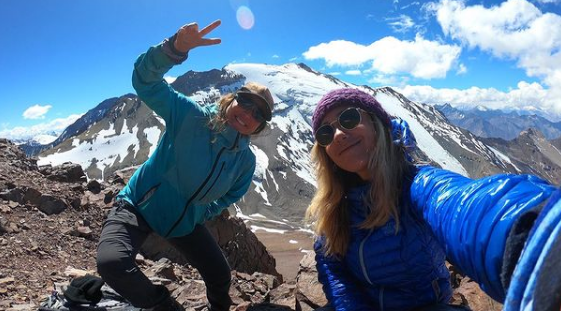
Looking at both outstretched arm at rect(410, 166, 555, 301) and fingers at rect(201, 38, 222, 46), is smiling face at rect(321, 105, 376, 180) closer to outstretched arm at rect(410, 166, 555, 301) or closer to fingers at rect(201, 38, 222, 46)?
outstretched arm at rect(410, 166, 555, 301)

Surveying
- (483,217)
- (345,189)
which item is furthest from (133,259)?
(483,217)

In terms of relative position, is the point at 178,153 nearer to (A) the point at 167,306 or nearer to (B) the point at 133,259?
(B) the point at 133,259

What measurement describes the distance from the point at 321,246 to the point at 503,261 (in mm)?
2620

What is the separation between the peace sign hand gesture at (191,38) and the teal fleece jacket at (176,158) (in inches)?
10.5

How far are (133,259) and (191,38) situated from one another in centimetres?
308

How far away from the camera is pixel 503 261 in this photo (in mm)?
1782

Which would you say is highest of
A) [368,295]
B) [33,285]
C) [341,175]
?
[341,175]

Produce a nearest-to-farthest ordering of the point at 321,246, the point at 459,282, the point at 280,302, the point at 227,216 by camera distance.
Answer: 1. the point at 321,246
2. the point at 280,302
3. the point at 459,282
4. the point at 227,216

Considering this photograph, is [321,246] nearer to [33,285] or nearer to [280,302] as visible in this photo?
[280,302]

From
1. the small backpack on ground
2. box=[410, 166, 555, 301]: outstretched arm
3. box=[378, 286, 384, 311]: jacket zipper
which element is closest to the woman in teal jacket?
the small backpack on ground

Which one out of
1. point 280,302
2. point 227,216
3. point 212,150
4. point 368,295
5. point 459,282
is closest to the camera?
point 368,295

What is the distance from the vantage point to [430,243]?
349cm

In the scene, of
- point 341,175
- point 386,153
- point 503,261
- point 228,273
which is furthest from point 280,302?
point 503,261

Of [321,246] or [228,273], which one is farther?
[228,273]
